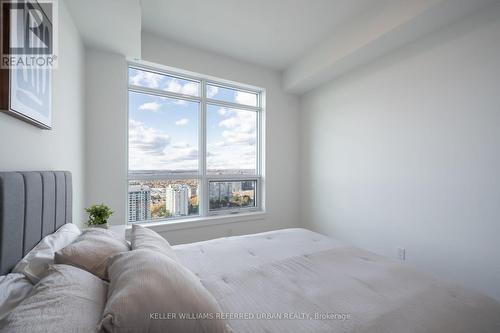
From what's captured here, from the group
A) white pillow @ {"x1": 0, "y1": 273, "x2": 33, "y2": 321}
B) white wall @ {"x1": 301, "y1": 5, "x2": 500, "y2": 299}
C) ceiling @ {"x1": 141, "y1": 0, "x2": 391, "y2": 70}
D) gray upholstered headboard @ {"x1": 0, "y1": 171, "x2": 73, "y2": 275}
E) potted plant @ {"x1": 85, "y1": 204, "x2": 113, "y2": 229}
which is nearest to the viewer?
white pillow @ {"x1": 0, "y1": 273, "x2": 33, "y2": 321}

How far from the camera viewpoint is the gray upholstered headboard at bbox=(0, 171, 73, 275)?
869 mm

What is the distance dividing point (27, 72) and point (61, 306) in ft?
3.81

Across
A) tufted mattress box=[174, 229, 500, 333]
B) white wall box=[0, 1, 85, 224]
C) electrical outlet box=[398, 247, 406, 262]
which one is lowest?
electrical outlet box=[398, 247, 406, 262]

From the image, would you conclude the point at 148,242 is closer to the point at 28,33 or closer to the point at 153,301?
the point at 153,301

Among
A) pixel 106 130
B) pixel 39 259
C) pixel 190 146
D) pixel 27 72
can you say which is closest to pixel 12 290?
pixel 39 259

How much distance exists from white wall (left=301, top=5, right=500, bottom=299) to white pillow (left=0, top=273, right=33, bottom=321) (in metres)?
2.91

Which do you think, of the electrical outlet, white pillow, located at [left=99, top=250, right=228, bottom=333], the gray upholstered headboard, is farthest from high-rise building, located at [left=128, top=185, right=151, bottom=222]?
the electrical outlet

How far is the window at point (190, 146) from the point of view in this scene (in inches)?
110

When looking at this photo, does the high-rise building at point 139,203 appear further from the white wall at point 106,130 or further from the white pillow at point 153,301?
the white pillow at point 153,301

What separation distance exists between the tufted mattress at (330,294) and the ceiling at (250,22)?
237 centimetres

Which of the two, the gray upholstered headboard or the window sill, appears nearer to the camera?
the gray upholstered headboard

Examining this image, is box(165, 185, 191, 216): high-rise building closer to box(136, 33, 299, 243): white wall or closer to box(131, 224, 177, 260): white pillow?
box(136, 33, 299, 243): white wall

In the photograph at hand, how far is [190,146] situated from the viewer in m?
3.12

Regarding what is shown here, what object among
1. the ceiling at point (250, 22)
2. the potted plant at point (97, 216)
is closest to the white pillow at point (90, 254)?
the potted plant at point (97, 216)
